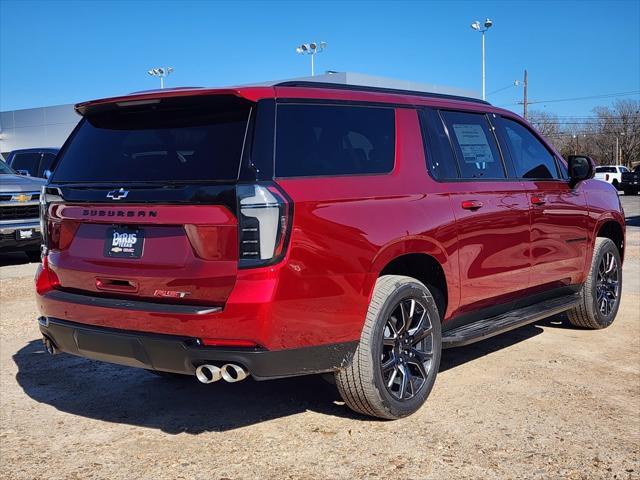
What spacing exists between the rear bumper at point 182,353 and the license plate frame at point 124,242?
1.32ft

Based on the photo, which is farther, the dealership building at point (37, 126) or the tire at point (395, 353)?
the dealership building at point (37, 126)

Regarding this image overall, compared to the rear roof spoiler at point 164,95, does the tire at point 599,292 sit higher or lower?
lower

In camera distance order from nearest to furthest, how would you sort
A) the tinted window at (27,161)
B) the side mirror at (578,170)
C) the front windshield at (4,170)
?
the side mirror at (578,170), the front windshield at (4,170), the tinted window at (27,161)

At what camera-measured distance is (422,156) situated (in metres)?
4.45

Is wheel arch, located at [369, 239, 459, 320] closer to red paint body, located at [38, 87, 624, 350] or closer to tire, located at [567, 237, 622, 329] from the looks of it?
red paint body, located at [38, 87, 624, 350]

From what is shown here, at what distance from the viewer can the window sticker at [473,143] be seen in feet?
16.1

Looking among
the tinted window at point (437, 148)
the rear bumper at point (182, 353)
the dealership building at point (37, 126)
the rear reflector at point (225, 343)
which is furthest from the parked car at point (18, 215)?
the dealership building at point (37, 126)

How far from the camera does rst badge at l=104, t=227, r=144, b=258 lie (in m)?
3.61

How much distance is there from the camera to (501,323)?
4926mm

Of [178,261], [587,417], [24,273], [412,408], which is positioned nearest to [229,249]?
[178,261]

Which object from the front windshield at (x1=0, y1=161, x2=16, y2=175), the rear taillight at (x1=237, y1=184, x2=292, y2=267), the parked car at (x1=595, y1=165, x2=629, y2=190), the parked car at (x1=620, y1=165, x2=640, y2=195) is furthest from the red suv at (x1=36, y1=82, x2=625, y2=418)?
the parked car at (x1=595, y1=165, x2=629, y2=190)

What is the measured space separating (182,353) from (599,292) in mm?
4498

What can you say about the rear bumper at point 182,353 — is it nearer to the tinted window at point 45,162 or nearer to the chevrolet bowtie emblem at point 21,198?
the chevrolet bowtie emblem at point 21,198

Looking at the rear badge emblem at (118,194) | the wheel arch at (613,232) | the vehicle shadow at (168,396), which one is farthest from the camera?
the wheel arch at (613,232)
